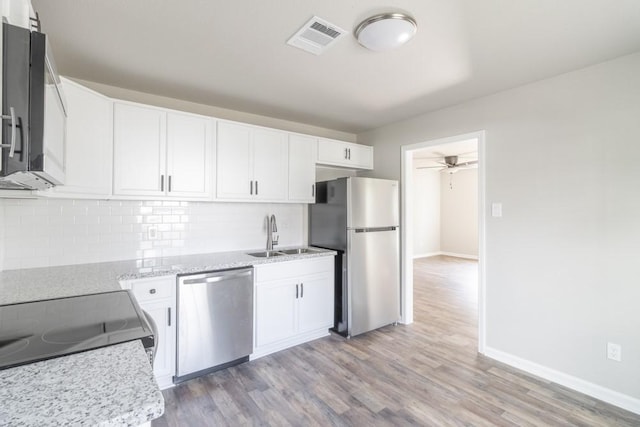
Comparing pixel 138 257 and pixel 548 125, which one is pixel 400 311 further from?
pixel 138 257

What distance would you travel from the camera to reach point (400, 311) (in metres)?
3.81

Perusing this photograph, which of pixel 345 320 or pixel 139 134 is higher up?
pixel 139 134

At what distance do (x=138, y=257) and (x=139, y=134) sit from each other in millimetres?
1107

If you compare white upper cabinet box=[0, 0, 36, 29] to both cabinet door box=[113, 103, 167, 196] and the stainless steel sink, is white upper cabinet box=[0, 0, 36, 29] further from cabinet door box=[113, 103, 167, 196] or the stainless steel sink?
the stainless steel sink

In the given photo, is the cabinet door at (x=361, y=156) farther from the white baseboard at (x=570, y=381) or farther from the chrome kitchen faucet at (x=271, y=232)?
the white baseboard at (x=570, y=381)

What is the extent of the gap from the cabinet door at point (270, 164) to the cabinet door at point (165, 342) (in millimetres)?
1335

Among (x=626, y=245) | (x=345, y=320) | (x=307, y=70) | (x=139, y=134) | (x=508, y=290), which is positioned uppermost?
(x=307, y=70)

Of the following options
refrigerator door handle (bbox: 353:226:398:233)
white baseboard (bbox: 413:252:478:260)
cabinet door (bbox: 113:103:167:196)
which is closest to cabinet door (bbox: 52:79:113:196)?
cabinet door (bbox: 113:103:167:196)

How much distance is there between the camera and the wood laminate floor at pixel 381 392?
6.71 feet

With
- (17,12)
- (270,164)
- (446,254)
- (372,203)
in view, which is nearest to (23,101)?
(17,12)

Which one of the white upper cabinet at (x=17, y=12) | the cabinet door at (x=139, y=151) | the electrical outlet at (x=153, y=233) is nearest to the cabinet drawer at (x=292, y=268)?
the electrical outlet at (x=153, y=233)

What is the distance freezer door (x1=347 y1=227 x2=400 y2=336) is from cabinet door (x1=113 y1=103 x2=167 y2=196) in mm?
1975

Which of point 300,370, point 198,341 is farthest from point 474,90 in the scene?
point 198,341

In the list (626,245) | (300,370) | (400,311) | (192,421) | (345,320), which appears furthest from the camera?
(400,311)
